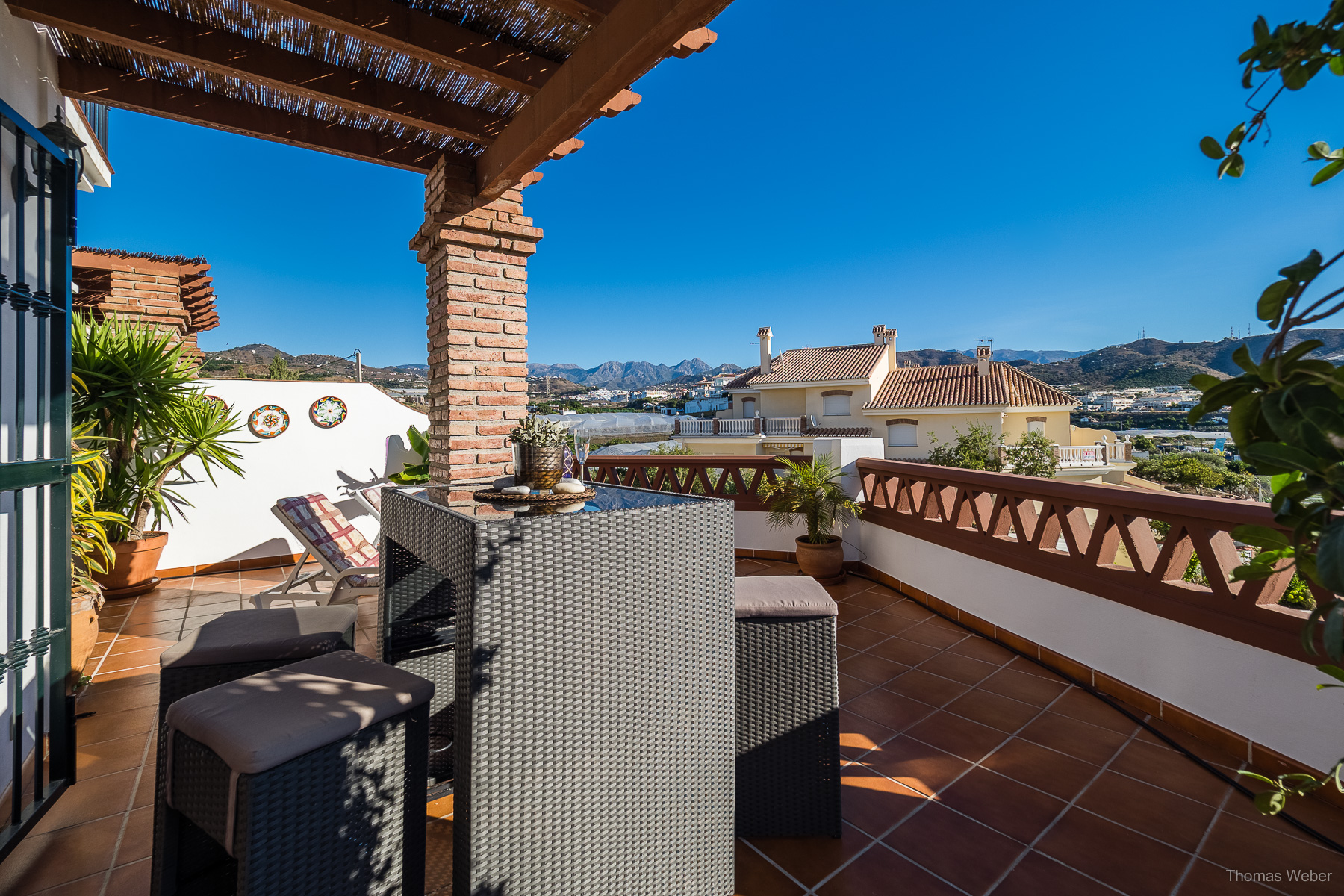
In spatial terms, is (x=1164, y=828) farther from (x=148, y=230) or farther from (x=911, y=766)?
(x=148, y=230)

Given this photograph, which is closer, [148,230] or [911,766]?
[911,766]

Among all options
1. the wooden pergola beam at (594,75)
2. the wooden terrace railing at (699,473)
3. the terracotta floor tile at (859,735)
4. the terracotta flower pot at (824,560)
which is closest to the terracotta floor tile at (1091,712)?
the terracotta floor tile at (859,735)

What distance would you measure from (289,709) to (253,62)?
7.96 feet

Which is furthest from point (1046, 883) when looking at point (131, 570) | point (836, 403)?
point (836, 403)

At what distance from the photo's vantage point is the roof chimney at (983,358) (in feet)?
79.5

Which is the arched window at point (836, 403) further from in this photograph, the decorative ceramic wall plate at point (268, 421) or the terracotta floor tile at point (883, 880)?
the terracotta floor tile at point (883, 880)

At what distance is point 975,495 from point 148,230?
29950mm

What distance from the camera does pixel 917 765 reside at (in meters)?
2.21

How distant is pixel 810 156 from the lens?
1350 inches

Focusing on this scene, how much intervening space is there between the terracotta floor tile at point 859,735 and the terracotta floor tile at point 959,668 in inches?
25.6

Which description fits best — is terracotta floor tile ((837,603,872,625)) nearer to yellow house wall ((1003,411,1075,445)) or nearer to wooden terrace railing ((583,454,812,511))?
wooden terrace railing ((583,454,812,511))

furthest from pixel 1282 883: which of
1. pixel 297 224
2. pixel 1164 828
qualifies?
pixel 297 224

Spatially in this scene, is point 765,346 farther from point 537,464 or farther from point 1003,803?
point 1003,803

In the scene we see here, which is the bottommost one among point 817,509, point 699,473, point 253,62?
point 817,509
